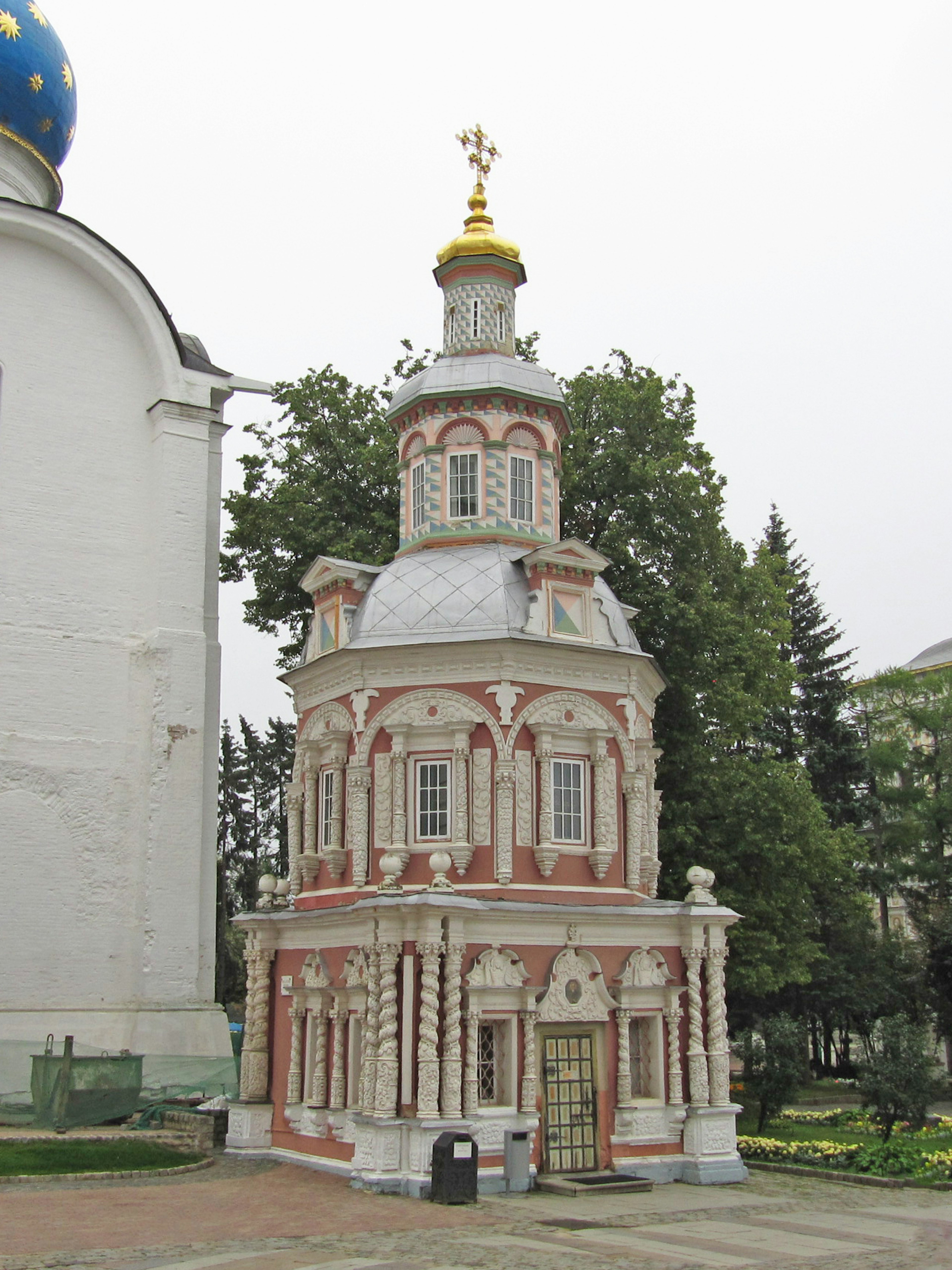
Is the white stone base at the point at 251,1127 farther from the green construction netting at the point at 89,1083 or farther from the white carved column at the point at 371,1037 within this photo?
the white carved column at the point at 371,1037

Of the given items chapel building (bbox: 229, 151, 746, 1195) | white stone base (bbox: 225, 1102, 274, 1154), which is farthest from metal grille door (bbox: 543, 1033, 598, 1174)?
white stone base (bbox: 225, 1102, 274, 1154)

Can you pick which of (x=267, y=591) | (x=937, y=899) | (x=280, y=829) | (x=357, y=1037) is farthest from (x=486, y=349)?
(x=280, y=829)

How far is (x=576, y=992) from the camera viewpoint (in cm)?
1628

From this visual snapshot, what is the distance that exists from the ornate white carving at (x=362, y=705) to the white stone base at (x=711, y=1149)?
21.3ft

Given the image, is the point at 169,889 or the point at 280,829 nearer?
the point at 169,889

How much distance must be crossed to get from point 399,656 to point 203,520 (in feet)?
22.3

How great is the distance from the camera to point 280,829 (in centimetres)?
4612

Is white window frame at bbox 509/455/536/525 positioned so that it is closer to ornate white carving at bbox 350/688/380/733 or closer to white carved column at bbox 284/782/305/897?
ornate white carving at bbox 350/688/380/733

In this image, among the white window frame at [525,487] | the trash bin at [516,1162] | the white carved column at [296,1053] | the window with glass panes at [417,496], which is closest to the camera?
the trash bin at [516,1162]

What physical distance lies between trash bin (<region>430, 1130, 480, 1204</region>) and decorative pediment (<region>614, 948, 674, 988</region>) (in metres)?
3.17

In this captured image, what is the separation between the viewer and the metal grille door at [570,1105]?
15867 millimetres

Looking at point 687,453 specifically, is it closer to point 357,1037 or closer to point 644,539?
point 644,539

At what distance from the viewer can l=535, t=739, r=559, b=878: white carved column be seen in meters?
16.7

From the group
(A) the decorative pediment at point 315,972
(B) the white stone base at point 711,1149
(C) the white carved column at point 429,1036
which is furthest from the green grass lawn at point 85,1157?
(B) the white stone base at point 711,1149
